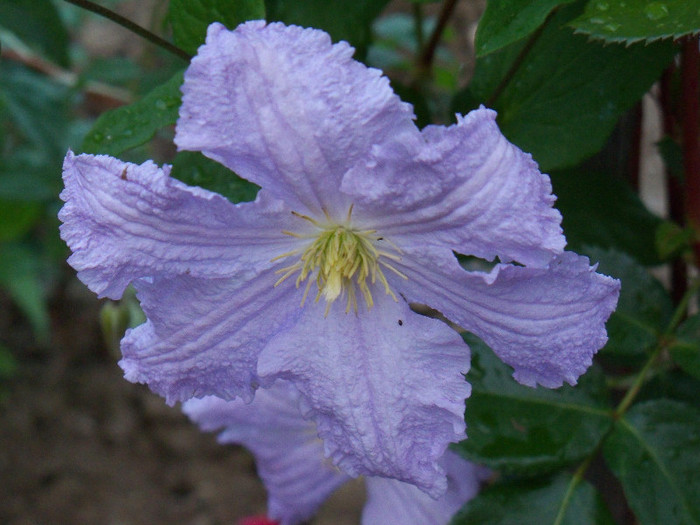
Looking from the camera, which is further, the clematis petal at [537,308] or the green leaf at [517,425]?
the green leaf at [517,425]

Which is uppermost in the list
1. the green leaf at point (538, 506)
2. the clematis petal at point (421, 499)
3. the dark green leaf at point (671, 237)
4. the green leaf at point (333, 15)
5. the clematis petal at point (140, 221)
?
the green leaf at point (333, 15)

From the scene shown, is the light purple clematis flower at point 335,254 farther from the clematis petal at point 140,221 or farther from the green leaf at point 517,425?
the green leaf at point 517,425

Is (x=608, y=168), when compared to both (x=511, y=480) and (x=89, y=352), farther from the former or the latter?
(x=89, y=352)

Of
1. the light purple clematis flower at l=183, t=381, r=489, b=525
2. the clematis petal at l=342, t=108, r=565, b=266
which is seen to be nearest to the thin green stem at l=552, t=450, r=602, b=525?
the light purple clematis flower at l=183, t=381, r=489, b=525

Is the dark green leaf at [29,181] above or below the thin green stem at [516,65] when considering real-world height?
below

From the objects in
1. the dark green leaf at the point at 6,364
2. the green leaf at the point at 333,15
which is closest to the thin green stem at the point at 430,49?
the green leaf at the point at 333,15

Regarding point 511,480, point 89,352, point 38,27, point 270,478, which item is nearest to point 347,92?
point 511,480

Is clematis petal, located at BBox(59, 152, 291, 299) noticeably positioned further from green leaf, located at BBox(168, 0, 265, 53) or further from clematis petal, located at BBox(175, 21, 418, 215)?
green leaf, located at BBox(168, 0, 265, 53)
